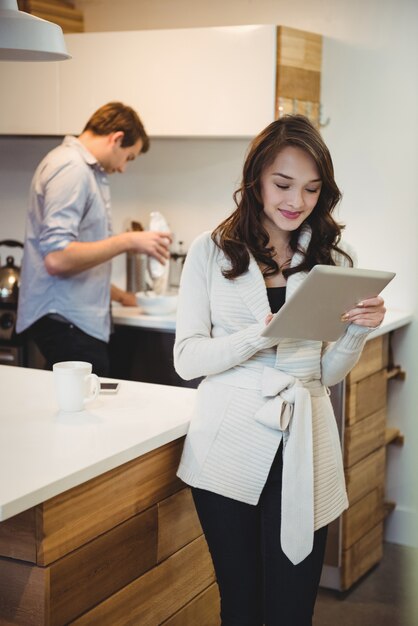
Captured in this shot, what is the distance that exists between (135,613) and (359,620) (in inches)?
53.3

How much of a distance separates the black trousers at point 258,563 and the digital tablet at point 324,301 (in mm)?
273

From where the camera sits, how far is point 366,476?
331 centimetres

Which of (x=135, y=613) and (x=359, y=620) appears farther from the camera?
(x=359, y=620)

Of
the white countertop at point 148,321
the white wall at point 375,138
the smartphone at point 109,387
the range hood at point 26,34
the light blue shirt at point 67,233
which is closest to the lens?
the range hood at point 26,34

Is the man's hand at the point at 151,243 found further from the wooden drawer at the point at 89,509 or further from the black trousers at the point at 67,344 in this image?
the wooden drawer at the point at 89,509

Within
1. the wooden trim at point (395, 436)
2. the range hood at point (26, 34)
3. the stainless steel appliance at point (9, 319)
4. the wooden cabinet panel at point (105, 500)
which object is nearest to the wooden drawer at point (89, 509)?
the wooden cabinet panel at point (105, 500)

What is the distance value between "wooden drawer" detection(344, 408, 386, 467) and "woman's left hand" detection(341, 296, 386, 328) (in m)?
1.34

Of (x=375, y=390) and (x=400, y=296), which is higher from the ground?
(x=400, y=296)

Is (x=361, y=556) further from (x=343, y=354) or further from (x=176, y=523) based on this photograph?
(x=343, y=354)

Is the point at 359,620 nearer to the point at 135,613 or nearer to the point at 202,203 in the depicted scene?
the point at 135,613

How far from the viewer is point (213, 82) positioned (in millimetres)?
3580

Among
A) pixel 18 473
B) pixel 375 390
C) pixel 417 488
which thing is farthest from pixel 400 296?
pixel 18 473

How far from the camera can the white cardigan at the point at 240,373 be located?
1836 millimetres

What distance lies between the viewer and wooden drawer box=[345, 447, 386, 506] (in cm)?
317
